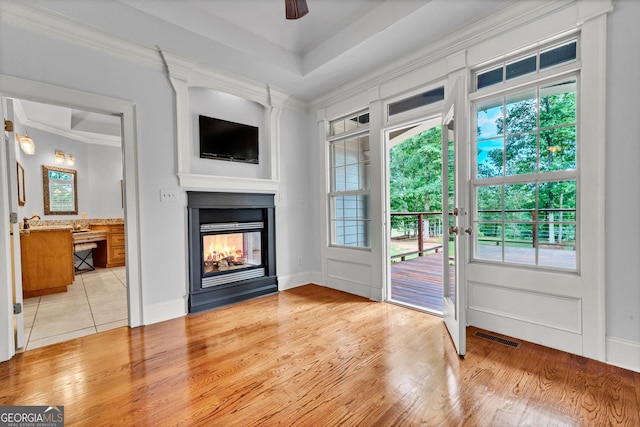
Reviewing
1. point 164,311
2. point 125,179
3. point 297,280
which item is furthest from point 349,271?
point 125,179

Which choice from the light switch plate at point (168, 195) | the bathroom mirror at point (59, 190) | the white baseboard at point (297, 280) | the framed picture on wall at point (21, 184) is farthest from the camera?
the bathroom mirror at point (59, 190)

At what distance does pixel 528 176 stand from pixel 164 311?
143 inches

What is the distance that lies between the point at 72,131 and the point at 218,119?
4381 millimetres

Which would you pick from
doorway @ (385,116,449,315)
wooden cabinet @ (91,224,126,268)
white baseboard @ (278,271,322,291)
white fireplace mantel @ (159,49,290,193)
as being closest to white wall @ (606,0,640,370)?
doorway @ (385,116,449,315)

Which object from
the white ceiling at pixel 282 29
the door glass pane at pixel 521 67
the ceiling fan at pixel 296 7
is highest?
the white ceiling at pixel 282 29

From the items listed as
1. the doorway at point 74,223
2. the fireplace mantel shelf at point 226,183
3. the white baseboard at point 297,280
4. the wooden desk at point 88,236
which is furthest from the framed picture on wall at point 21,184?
the white baseboard at point 297,280

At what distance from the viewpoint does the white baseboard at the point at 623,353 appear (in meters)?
1.86

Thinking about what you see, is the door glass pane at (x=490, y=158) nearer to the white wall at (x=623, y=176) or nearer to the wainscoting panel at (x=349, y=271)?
the white wall at (x=623, y=176)

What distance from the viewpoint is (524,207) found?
7.88ft

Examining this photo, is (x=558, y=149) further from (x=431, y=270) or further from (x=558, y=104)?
(x=431, y=270)

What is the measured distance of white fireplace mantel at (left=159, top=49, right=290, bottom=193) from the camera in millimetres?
3029

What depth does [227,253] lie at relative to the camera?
11.9 feet

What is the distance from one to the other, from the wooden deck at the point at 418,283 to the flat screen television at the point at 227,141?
261 centimetres

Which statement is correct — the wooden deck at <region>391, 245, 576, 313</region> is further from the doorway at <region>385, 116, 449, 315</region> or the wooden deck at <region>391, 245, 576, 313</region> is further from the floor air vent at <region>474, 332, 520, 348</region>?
the floor air vent at <region>474, 332, 520, 348</region>
